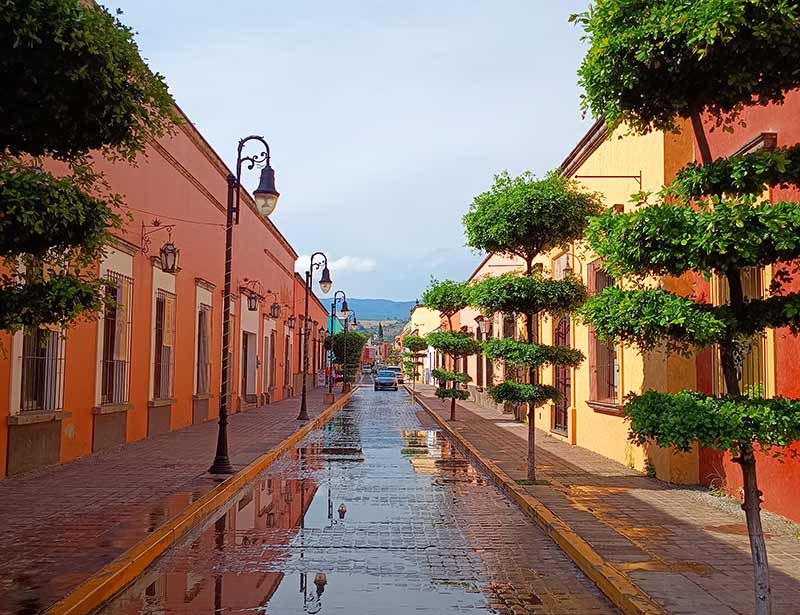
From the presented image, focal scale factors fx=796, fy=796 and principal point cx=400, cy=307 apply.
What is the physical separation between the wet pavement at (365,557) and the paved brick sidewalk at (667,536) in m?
0.49

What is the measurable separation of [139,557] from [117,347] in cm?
861

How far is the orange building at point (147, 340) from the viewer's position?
37.9 feet

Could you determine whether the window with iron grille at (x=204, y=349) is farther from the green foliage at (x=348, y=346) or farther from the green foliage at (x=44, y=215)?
the green foliage at (x=348, y=346)

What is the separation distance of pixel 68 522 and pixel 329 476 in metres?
5.15

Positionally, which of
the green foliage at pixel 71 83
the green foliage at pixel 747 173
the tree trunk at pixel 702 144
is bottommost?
the green foliage at pixel 747 173

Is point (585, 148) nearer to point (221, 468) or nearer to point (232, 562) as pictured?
point (221, 468)

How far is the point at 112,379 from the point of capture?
14.7 metres

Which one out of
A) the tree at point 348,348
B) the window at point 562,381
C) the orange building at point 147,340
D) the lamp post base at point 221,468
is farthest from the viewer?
the tree at point 348,348

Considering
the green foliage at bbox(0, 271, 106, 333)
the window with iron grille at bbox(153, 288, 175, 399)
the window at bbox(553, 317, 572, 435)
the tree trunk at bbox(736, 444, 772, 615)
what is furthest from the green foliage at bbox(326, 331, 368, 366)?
the tree trunk at bbox(736, 444, 772, 615)

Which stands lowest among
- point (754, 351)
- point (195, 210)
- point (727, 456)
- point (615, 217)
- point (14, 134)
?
point (727, 456)

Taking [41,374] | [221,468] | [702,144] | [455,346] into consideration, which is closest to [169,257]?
[41,374]

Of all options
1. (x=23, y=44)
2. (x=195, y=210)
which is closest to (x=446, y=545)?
(x=23, y=44)

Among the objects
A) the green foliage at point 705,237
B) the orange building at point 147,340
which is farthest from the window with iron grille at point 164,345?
the green foliage at point 705,237

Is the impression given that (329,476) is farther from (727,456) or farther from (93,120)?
(93,120)
